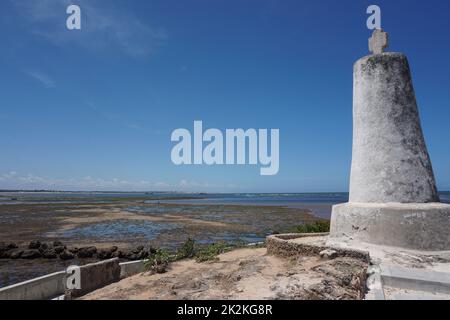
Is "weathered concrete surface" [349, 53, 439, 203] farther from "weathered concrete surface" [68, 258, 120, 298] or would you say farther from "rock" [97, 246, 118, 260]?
"rock" [97, 246, 118, 260]

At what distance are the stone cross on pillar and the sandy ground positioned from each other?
544cm

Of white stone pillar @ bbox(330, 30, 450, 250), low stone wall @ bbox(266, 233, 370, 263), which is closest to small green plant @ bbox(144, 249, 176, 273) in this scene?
low stone wall @ bbox(266, 233, 370, 263)

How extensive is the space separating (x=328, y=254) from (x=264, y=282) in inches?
69.0

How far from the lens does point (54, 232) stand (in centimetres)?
2492

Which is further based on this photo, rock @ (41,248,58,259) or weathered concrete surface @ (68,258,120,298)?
rock @ (41,248,58,259)

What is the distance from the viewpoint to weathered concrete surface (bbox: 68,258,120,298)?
355 inches

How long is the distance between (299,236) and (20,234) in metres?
20.6

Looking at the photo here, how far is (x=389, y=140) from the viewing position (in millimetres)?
8625

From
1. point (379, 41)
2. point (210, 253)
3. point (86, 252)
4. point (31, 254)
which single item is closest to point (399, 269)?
point (379, 41)

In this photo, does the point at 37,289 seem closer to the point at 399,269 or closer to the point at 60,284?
the point at 60,284

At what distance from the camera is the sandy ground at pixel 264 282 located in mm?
5695

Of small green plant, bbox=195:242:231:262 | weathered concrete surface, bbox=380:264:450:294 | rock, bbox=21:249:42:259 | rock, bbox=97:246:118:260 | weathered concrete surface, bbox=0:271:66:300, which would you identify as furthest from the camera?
rock, bbox=97:246:118:260
